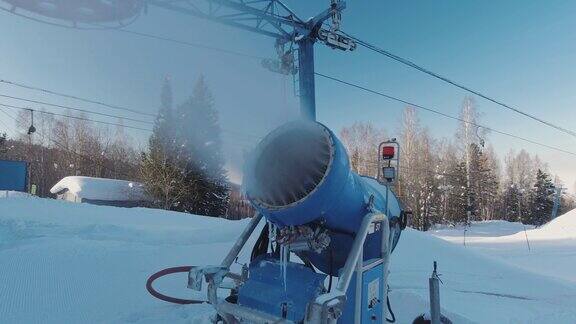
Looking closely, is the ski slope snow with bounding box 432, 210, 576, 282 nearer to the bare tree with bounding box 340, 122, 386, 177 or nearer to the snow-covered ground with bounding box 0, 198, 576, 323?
the snow-covered ground with bounding box 0, 198, 576, 323

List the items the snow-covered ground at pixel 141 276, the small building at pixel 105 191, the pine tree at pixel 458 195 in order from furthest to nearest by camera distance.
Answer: the pine tree at pixel 458 195
the small building at pixel 105 191
the snow-covered ground at pixel 141 276

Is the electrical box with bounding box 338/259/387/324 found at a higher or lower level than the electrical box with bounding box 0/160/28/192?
lower

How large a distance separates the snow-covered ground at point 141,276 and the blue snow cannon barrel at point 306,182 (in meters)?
2.17

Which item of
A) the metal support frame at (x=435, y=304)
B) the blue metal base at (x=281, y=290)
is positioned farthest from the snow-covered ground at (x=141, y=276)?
the blue metal base at (x=281, y=290)

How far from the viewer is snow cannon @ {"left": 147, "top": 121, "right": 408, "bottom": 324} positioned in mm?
3012

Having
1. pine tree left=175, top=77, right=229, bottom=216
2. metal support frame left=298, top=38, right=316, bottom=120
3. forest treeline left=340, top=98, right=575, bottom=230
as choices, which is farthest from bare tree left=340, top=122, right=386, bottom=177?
metal support frame left=298, top=38, right=316, bottom=120

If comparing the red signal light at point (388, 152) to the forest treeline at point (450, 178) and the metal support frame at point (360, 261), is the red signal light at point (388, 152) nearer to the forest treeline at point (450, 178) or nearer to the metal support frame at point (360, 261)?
the metal support frame at point (360, 261)

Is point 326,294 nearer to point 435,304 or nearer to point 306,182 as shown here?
point 306,182

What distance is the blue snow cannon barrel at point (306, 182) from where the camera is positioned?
3016mm

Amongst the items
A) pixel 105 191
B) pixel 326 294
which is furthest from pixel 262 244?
pixel 105 191

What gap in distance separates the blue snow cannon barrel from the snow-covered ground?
2172 millimetres

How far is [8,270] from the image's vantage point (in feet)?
18.3

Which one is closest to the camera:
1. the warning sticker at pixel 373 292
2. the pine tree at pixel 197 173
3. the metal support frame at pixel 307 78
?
the warning sticker at pixel 373 292

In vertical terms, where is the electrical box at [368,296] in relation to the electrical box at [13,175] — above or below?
below
